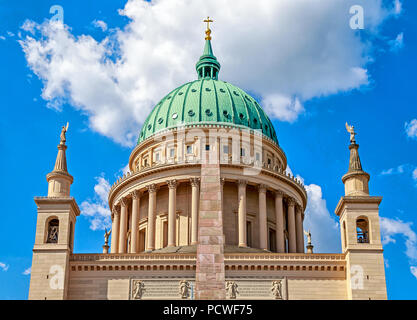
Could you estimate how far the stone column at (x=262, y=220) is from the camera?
73562 millimetres

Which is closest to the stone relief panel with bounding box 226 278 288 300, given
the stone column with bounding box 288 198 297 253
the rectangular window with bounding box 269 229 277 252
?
the rectangular window with bounding box 269 229 277 252

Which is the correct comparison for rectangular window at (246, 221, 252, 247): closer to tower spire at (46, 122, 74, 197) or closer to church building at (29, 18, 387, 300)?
church building at (29, 18, 387, 300)

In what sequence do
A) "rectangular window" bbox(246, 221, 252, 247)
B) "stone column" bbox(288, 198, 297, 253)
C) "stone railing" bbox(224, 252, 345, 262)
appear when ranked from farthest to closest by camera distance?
"stone column" bbox(288, 198, 297, 253) → "rectangular window" bbox(246, 221, 252, 247) → "stone railing" bbox(224, 252, 345, 262)

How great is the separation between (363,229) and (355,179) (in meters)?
4.23

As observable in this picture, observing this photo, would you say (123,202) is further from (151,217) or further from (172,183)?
(172,183)

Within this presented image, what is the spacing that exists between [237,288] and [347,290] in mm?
8641

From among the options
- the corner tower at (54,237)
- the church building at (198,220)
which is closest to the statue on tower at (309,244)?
the church building at (198,220)

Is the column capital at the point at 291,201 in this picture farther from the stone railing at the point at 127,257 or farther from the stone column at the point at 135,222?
the stone railing at the point at 127,257

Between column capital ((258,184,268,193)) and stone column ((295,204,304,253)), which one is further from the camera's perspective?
stone column ((295,204,304,253))

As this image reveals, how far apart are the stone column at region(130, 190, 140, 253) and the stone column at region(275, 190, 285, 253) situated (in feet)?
45.2

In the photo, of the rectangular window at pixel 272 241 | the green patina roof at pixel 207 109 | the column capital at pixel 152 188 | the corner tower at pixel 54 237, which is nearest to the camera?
the corner tower at pixel 54 237

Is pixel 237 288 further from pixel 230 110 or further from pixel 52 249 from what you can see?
pixel 230 110

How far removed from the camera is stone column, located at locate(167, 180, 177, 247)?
72.8 metres
